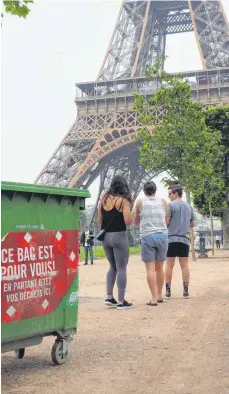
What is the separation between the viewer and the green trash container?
4.77 m

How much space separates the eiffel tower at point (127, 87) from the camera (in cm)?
4297

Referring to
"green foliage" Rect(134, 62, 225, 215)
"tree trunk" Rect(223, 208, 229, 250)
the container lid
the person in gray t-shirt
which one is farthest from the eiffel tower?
the container lid

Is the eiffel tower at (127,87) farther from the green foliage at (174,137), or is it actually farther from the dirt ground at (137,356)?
the dirt ground at (137,356)

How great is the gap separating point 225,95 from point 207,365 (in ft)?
137

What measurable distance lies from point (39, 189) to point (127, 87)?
43.6 meters

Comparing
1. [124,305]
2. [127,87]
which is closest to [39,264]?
[124,305]

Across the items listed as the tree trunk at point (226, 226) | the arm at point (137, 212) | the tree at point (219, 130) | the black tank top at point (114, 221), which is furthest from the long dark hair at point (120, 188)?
the tree trunk at point (226, 226)

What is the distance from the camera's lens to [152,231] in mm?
8805

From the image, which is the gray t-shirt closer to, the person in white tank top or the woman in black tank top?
the person in white tank top

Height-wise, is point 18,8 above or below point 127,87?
below

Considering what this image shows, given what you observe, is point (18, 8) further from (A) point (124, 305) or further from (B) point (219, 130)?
(B) point (219, 130)

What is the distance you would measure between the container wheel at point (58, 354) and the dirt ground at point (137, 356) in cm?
6

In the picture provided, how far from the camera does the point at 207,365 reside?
5121 mm

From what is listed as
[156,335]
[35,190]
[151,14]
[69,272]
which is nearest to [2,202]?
[35,190]
